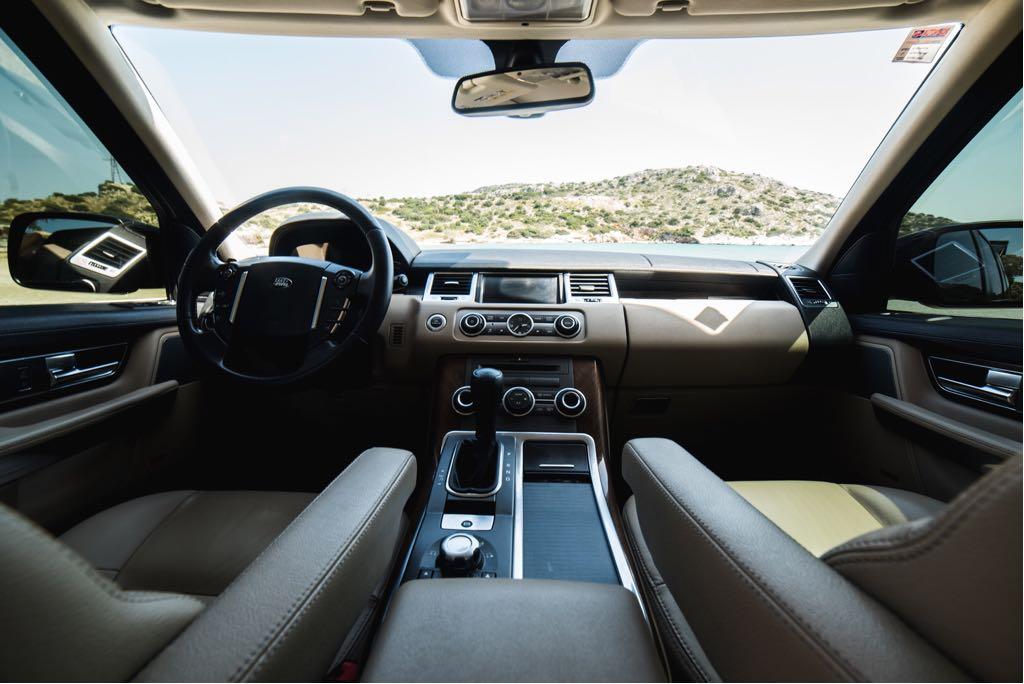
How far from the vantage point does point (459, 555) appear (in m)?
1.23

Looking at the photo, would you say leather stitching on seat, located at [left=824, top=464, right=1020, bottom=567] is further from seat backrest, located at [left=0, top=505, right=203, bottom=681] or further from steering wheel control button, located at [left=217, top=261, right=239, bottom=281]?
steering wheel control button, located at [left=217, top=261, right=239, bottom=281]

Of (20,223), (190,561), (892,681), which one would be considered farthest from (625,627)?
(20,223)

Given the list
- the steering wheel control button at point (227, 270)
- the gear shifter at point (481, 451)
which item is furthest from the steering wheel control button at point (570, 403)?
the steering wheel control button at point (227, 270)

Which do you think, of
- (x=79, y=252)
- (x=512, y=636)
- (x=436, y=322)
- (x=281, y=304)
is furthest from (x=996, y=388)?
(x=79, y=252)

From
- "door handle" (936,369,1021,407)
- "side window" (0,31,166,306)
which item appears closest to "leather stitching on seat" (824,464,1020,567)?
"door handle" (936,369,1021,407)

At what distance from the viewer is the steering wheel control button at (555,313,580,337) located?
2086 millimetres

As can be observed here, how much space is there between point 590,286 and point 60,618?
2.12m

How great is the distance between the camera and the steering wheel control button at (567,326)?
209 cm

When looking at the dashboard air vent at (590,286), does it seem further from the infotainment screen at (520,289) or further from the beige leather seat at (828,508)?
the beige leather seat at (828,508)

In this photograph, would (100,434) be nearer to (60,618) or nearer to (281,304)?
(281,304)

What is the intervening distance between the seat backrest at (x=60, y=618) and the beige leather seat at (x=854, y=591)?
0.72m

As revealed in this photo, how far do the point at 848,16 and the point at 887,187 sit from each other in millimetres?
758

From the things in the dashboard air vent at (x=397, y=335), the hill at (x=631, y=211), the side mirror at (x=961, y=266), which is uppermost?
the hill at (x=631, y=211)

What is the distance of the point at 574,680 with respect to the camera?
70cm
